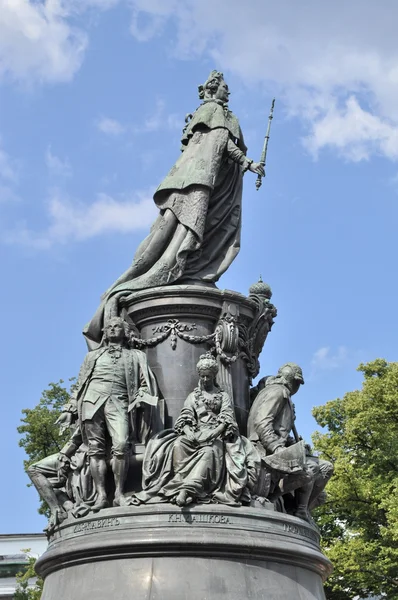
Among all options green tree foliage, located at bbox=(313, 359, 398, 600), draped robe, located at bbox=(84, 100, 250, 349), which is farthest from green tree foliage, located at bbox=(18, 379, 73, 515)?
draped robe, located at bbox=(84, 100, 250, 349)

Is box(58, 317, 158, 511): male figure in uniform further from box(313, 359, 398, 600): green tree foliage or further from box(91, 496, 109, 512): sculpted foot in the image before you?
box(313, 359, 398, 600): green tree foliage

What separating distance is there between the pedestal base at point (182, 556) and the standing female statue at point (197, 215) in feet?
11.0

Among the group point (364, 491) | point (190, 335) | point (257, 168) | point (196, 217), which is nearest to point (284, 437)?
point (190, 335)

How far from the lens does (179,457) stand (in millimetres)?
10836

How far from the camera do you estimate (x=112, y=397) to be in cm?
1150

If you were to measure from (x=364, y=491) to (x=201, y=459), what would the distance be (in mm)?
16642

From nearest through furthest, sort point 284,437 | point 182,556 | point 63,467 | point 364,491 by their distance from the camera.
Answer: point 182,556 → point 63,467 → point 284,437 → point 364,491

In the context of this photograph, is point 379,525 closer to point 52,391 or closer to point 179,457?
point 52,391

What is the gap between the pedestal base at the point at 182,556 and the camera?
1007 centimetres

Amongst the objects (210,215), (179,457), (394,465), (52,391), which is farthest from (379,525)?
(179,457)

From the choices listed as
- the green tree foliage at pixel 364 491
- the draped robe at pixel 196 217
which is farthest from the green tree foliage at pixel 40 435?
the draped robe at pixel 196 217

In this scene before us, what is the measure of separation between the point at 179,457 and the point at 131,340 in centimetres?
215

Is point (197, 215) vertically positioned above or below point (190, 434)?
above

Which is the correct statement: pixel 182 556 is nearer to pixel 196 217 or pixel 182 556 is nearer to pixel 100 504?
pixel 100 504
